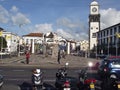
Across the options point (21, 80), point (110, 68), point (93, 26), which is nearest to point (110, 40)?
point (93, 26)

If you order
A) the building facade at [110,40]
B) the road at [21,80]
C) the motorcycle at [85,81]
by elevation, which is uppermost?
the building facade at [110,40]

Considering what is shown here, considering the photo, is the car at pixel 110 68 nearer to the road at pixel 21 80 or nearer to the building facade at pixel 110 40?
the road at pixel 21 80

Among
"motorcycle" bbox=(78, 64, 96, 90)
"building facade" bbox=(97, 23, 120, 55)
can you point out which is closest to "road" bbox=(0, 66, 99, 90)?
→ "motorcycle" bbox=(78, 64, 96, 90)

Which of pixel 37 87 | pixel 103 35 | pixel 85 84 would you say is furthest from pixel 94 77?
pixel 103 35

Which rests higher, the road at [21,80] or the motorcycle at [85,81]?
the motorcycle at [85,81]

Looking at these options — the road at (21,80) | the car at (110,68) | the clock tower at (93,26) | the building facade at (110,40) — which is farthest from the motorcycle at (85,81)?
the clock tower at (93,26)

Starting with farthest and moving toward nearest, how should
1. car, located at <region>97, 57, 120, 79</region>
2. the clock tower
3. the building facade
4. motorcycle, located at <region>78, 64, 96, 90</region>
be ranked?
1. the clock tower
2. the building facade
3. car, located at <region>97, 57, 120, 79</region>
4. motorcycle, located at <region>78, 64, 96, 90</region>

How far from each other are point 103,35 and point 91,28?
21336 millimetres

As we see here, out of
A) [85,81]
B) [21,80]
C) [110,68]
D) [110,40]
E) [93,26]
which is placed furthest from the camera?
[93,26]

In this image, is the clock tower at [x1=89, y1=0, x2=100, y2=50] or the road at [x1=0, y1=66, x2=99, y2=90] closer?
the road at [x1=0, y1=66, x2=99, y2=90]

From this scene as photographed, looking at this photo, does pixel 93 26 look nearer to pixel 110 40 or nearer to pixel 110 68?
pixel 110 40

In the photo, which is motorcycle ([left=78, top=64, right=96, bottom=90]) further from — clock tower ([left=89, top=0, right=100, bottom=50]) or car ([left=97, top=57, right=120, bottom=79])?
clock tower ([left=89, top=0, right=100, bottom=50])

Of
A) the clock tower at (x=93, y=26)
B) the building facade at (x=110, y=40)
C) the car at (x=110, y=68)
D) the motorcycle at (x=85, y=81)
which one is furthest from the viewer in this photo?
the clock tower at (x=93, y=26)

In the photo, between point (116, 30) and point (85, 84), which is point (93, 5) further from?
point (85, 84)
